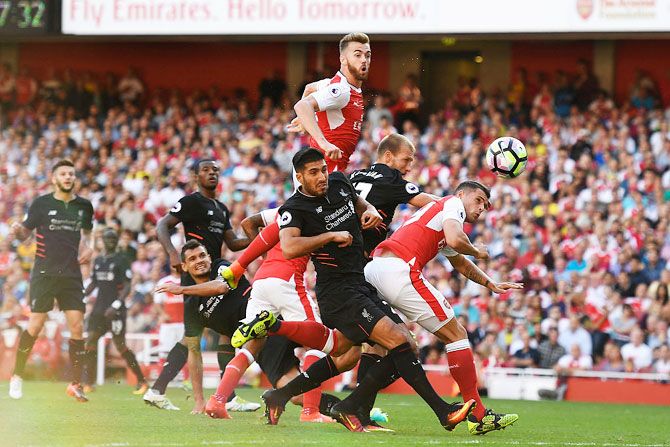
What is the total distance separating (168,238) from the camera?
11953 mm

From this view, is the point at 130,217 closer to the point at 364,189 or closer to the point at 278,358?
the point at 278,358

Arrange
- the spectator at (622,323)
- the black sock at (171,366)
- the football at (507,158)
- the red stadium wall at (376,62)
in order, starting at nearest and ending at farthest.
A: the football at (507,158) < the black sock at (171,366) < the spectator at (622,323) < the red stadium wall at (376,62)

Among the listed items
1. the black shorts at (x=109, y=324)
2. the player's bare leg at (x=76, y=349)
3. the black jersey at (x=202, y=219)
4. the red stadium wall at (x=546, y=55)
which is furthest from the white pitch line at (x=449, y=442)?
the red stadium wall at (x=546, y=55)

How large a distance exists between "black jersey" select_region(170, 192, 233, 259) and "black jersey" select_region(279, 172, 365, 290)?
2691 mm

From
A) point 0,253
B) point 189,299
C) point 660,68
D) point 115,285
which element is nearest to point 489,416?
point 189,299

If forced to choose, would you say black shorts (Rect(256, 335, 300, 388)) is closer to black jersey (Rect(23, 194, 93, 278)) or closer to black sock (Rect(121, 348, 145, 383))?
black jersey (Rect(23, 194, 93, 278))

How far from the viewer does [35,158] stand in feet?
82.5

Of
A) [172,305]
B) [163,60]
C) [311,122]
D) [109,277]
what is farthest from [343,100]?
[163,60]

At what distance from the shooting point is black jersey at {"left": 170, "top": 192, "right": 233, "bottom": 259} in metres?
12.2

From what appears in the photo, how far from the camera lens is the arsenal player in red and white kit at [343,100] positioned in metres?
10.5

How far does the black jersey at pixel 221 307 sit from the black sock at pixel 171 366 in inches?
39.0

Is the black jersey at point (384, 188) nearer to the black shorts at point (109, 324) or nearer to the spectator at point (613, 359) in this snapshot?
the black shorts at point (109, 324)

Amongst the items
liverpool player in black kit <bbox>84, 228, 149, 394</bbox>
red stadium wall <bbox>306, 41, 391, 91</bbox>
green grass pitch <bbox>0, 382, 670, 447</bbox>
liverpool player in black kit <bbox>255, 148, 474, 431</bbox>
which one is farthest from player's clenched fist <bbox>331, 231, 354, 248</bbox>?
red stadium wall <bbox>306, 41, 391, 91</bbox>

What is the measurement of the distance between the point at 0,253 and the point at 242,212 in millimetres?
4002
